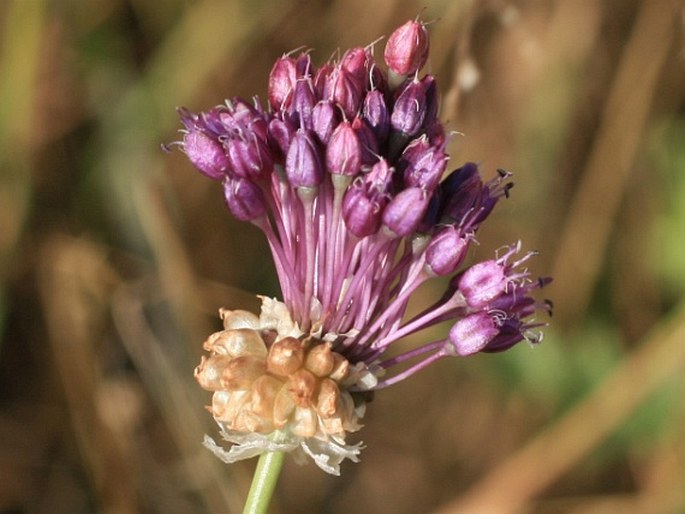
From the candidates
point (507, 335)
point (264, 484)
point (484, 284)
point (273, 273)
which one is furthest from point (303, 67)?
point (273, 273)

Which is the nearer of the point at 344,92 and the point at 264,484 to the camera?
the point at 264,484

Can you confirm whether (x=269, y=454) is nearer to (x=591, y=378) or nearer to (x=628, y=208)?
(x=591, y=378)

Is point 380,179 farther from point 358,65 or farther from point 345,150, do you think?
point 358,65

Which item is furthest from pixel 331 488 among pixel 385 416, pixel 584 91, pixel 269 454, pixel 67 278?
pixel 269 454

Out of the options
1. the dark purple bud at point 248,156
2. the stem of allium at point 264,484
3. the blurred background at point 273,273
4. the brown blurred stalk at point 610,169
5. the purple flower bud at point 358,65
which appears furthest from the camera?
the brown blurred stalk at point 610,169

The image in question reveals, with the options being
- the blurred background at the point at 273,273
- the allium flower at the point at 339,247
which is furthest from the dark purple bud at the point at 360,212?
the blurred background at the point at 273,273

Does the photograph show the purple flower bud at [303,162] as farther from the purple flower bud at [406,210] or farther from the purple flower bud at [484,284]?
the purple flower bud at [484,284]
